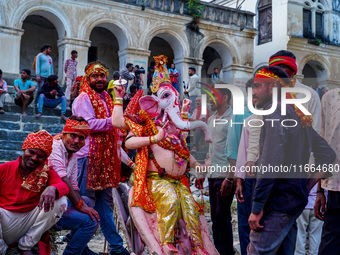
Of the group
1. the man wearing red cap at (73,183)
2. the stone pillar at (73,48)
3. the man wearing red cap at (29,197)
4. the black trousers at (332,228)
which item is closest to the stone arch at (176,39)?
the stone pillar at (73,48)

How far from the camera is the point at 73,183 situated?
4742 mm

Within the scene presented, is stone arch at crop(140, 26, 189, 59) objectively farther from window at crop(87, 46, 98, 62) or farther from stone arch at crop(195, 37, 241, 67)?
window at crop(87, 46, 98, 62)

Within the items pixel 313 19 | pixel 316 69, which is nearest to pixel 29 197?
pixel 313 19

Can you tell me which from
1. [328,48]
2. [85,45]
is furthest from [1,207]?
[328,48]

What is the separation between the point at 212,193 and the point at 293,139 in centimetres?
246

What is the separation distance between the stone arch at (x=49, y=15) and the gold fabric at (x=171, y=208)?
42.1 feet

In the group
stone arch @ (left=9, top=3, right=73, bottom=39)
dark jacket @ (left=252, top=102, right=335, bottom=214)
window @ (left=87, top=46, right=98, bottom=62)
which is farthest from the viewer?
window @ (left=87, top=46, right=98, bottom=62)

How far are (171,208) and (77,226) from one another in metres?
1.02

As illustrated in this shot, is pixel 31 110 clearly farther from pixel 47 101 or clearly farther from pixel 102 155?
pixel 102 155

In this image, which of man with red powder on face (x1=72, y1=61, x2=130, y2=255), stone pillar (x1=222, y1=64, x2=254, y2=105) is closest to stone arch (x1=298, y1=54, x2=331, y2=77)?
stone pillar (x1=222, y1=64, x2=254, y2=105)

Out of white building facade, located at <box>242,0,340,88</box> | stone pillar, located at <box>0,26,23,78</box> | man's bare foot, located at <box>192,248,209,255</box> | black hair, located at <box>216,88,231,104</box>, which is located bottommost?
man's bare foot, located at <box>192,248,209,255</box>

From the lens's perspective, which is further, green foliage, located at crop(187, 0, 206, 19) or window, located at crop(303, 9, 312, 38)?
window, located at crop(303, 9, 312, 38)

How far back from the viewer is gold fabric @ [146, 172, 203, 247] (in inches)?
164

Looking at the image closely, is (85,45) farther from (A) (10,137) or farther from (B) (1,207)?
(B) (1,207)
